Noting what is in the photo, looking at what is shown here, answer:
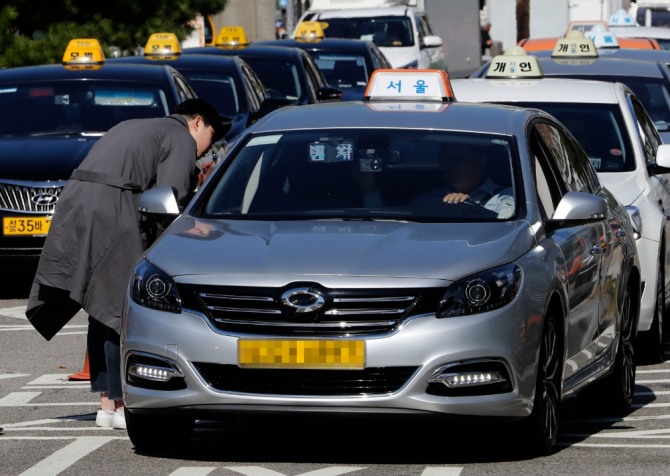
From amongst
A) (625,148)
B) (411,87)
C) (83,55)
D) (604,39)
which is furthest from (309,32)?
(411,87)

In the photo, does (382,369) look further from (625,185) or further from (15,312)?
(15,312)

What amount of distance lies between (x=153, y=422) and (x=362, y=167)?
4.98 feet

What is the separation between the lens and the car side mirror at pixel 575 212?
8.22 metres

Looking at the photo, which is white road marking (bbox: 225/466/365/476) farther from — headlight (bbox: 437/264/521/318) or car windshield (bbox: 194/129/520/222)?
car windshield (bbox: 194/129/520/222)

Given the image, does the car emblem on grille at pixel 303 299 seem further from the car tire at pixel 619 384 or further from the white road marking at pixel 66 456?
the car tire at pixel 619 384

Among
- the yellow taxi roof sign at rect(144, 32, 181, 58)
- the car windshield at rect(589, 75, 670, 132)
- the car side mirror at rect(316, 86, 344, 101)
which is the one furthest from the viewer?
A: the car side mirror at rect(316, 86, 344, 101)

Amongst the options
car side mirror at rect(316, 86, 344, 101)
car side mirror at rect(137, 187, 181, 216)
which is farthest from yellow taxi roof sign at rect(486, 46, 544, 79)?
car side mirror at rect(316, 86, 344, 101)

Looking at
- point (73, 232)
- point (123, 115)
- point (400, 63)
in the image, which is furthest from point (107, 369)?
point (400, 63)

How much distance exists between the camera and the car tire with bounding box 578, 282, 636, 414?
929 centimetres

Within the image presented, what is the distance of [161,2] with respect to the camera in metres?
28.0

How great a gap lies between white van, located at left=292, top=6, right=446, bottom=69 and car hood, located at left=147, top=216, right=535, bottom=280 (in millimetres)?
23316

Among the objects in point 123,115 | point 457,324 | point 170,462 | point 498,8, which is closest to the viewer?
point 457,324

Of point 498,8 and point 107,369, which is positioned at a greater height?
point 107,369

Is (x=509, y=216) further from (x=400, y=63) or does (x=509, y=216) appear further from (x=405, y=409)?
(x=400, y=63)
